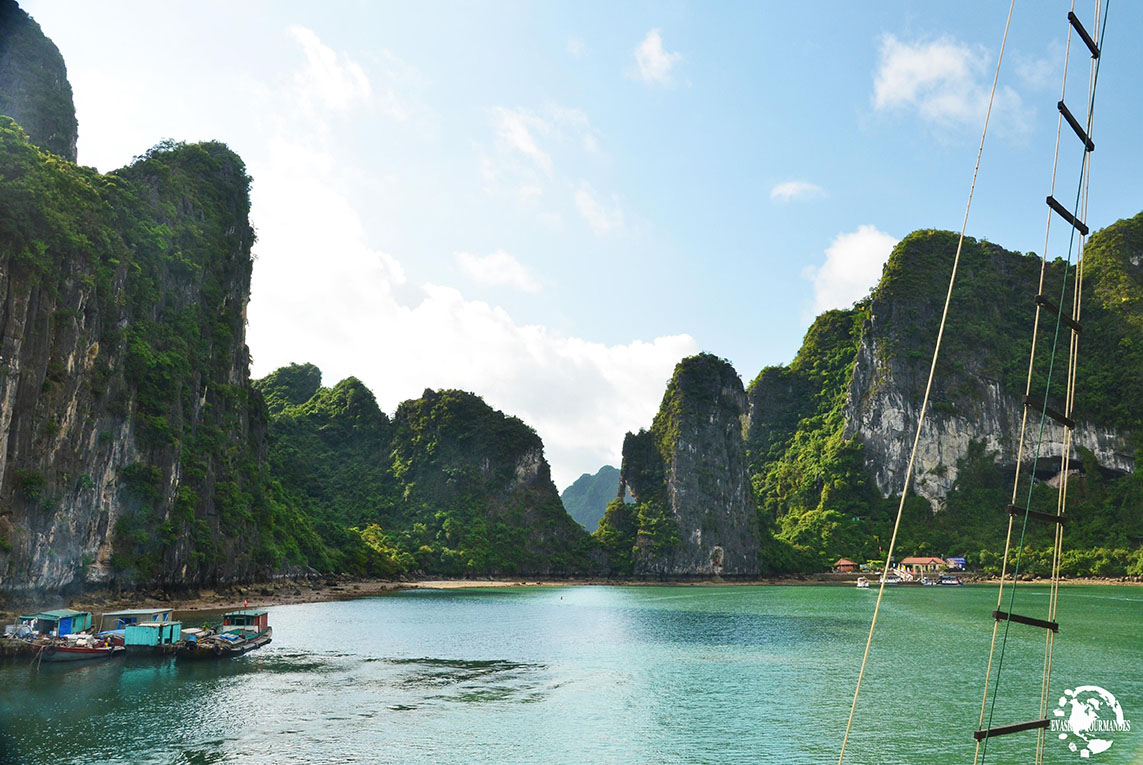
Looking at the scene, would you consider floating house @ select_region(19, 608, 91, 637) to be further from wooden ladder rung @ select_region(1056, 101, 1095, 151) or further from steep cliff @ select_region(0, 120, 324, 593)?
wooden ladder rung @ select_region(1056, 101, 1095, 151)

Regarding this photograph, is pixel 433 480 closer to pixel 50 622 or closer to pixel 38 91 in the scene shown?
pixel 38 91

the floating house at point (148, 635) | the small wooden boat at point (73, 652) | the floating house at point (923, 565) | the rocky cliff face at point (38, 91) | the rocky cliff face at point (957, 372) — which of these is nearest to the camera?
the small wooden boat at point (73, 652)

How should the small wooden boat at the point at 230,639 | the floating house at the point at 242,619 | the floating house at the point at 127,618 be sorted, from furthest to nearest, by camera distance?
the floating house at the point at 242,619
the floating house at the point at 127,618
the small wooden boat at the point at 230,639

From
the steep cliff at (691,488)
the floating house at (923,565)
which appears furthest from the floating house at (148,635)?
the floating house at (923,565)

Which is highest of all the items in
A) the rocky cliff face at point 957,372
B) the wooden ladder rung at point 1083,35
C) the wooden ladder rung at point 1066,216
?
the rocky cliff face at point 957,372

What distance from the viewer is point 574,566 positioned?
124688 millimetres

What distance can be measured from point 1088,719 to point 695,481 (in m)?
106

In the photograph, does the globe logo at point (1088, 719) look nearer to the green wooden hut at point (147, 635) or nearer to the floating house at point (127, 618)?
the green wooden hut at point (147, 635)

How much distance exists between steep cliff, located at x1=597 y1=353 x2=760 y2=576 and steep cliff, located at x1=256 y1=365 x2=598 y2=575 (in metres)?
8.96

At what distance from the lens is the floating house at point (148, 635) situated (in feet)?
116

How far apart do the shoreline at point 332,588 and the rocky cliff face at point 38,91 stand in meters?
35.8

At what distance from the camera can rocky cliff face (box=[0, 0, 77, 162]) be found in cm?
5869

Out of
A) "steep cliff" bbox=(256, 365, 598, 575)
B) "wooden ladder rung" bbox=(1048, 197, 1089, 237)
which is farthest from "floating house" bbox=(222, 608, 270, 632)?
"steep cliff" bbox=(256, 365, 598, 575)

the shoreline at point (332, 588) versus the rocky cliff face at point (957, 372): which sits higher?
the rocky cliff face at point (957, 372)
